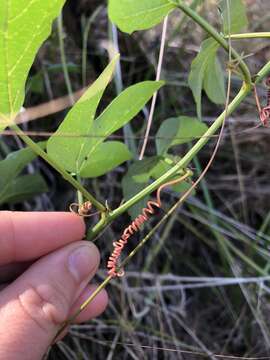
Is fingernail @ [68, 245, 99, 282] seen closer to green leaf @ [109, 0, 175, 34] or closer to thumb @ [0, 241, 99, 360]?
thumb @ [0, 241, 99, 360]

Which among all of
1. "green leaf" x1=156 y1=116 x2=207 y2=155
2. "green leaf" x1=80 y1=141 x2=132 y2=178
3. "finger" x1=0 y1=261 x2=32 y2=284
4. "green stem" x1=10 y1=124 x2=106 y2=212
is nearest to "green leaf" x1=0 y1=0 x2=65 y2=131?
"green stem" x1=10 y1=124 x2=106 y2=212

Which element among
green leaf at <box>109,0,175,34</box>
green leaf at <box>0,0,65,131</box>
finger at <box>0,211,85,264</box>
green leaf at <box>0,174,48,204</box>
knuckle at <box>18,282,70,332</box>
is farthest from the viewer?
green leaf at <box>0,174,48,204</box>

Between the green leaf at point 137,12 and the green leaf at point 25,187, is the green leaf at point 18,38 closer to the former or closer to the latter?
the green leaf at point 137,12

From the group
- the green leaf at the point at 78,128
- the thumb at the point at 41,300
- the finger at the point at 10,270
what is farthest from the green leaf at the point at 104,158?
the finger at the point at 10,270

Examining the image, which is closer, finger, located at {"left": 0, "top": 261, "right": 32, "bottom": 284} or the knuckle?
the knuckle

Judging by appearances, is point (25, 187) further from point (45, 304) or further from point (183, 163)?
point (183, 163)

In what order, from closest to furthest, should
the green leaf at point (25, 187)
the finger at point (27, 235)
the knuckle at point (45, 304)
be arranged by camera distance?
the knuckle at point (45, 304), the finger at point (27, 235), the green leaf at point (25, 187)
